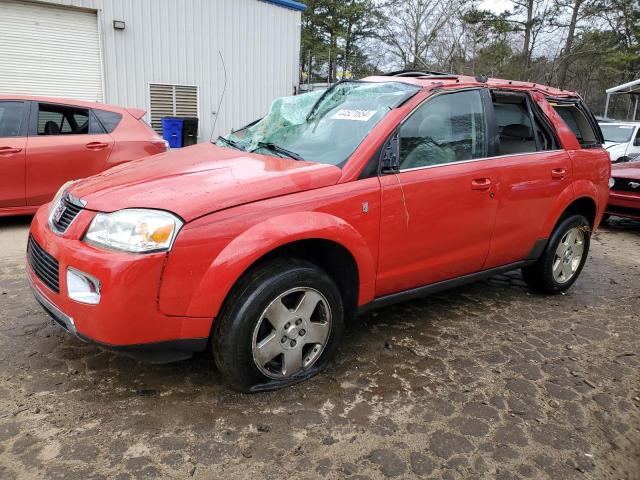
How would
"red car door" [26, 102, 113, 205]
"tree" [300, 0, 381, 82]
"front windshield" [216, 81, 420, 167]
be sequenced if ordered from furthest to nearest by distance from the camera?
"tree" [300, 0, 381, 82]
"red car door" [26, 102, 113, 205]
"front windshield" [216, 81, 420, 167]

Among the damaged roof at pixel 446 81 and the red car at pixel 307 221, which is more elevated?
the damaged roof at pixel 446 81

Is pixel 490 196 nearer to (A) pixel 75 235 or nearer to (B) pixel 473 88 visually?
(B) pixel 473 88

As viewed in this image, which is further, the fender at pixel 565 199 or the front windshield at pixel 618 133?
the front windshield at pixel 618 133

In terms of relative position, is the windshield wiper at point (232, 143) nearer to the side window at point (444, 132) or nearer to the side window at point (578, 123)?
the side window at point (444, 132)

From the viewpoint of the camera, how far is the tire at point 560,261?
4195 mm

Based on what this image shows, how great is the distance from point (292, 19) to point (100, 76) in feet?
17.4

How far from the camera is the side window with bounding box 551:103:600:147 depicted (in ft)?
14.1

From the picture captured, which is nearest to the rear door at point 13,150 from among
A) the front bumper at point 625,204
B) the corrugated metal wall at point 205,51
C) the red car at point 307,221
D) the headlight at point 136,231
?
the red car at point 307,221

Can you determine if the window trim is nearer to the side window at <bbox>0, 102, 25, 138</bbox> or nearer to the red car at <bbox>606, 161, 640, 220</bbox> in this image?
the side window at <bbox>0, 102, 25, 138</bbox>

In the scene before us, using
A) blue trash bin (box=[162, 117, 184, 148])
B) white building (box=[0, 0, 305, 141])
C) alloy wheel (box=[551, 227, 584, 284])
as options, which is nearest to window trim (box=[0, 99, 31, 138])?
alloy wheel (box=[551, 227, 584, 284])

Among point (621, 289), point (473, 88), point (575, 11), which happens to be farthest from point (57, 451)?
point (575, 11)

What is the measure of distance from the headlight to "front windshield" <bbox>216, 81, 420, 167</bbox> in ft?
3.38

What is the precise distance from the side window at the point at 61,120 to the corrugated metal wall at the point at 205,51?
223 inches

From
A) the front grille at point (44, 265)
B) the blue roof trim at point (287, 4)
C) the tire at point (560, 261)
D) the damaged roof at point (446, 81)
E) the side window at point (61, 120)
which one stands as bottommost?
the tire at point (560, 261)
